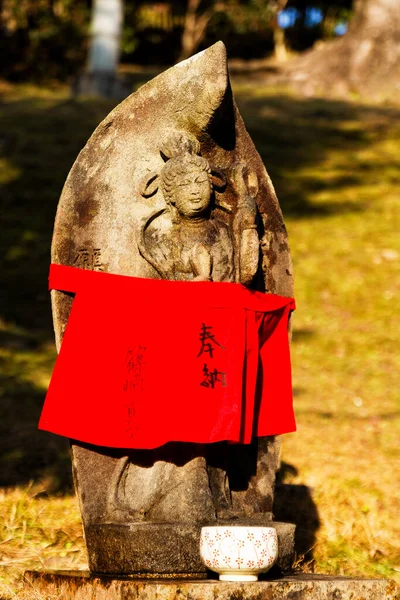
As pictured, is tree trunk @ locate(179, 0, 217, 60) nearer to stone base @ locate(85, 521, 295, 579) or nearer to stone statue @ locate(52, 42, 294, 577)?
stone statue @ locate(52, 42, 294, 577)

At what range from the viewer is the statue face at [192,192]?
466cm

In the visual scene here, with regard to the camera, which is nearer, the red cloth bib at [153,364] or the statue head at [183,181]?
the red cloth bib at [153,364]

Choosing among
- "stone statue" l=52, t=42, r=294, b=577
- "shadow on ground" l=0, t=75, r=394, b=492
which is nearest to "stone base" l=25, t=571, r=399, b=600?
"stone statue" l=52, t=42, r=294, b=577

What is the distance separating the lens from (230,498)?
15.8ft

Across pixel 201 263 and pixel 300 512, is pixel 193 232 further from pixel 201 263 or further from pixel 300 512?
pixel 300 512

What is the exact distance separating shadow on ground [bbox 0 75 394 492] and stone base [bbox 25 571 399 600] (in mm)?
2457

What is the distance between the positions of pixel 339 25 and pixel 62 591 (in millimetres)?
21120

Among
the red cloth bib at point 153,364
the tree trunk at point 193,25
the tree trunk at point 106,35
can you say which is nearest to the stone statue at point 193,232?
the red cloth bib at point 153,364

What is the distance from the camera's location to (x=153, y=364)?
14.9ft

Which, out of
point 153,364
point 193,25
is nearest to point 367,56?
point 193,25

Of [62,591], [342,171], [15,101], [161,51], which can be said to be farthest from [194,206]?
[161,51]

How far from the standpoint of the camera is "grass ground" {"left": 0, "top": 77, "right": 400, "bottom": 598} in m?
6.10

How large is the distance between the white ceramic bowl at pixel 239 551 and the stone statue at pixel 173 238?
1.00ft

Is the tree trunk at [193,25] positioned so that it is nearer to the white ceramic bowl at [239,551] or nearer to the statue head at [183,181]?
the statue head at [183,181]
